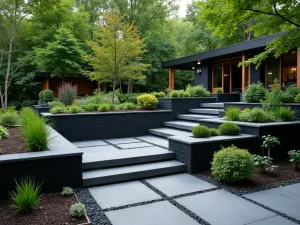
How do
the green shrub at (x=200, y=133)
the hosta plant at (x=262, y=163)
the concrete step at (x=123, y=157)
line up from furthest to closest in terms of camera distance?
the green shrub at (x=200, y=133) < the concrete step at (x=123, y=157) < the hosta plant at (x=262, y=163)

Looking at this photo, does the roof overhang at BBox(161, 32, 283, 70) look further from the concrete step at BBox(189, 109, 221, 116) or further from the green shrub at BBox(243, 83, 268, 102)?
the concrete step at BBox(189, 109, 221, 116)

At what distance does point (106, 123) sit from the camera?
23.6 ft

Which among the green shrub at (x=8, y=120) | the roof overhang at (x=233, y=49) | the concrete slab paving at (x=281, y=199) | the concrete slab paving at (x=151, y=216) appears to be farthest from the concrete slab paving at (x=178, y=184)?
the roof overhang at (x=233, y=49)

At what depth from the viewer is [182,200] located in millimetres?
3264

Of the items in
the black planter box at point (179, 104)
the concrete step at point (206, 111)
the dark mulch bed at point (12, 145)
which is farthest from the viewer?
the black planter box at point (179, 104)

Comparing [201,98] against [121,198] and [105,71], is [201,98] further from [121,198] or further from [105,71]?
[121,198]

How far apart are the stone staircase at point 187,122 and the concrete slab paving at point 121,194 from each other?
2957 mm

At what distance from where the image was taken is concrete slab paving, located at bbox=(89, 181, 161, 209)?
320cm

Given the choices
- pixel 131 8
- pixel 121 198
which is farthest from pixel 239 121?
pixel 131 8

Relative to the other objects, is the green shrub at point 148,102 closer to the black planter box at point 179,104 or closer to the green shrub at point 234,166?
the black planter box at point 179,104

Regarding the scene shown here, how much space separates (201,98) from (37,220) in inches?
291

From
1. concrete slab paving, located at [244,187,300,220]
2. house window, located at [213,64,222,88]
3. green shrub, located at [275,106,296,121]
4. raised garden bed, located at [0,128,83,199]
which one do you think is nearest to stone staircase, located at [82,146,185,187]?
raised garden bed, located at [0,128,83,199]

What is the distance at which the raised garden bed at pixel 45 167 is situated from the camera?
313 centimetres

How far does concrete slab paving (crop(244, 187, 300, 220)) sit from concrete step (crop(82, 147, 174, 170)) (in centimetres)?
182
